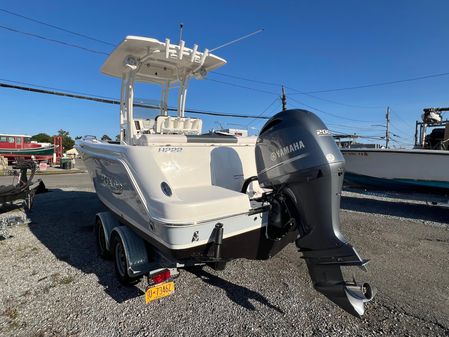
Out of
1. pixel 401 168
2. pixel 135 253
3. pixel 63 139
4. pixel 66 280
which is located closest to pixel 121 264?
pixel 135 253

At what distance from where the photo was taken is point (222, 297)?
3047 millimetres

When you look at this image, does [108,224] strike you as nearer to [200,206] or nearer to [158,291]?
[158,291]

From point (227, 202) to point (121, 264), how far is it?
159cm

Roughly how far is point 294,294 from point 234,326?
83cm

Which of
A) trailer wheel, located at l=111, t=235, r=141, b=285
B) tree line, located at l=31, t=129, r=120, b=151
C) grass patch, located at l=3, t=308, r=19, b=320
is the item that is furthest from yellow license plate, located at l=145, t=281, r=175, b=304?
tree line, located at l=31, t=129, r=120, b=151

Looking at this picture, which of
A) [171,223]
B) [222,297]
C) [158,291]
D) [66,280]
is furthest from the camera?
[66,280]

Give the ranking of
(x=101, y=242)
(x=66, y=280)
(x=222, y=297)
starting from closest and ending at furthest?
(x=222, y=297) → (x=66, y=280) → (x=101, y=242)

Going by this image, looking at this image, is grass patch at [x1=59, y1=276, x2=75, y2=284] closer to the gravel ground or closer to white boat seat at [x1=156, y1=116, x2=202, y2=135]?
the gravel ground

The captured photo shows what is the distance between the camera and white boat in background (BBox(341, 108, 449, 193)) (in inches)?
272

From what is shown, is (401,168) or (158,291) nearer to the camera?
(158,291)

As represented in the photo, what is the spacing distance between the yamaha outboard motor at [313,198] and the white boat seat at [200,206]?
1.23 ft

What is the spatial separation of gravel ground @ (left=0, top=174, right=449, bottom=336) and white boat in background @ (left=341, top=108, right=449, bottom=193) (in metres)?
2.60

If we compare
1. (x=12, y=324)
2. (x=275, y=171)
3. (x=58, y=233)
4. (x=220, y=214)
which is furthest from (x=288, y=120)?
(x=58, y=233)

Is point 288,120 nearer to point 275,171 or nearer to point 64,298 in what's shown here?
point 275,171
